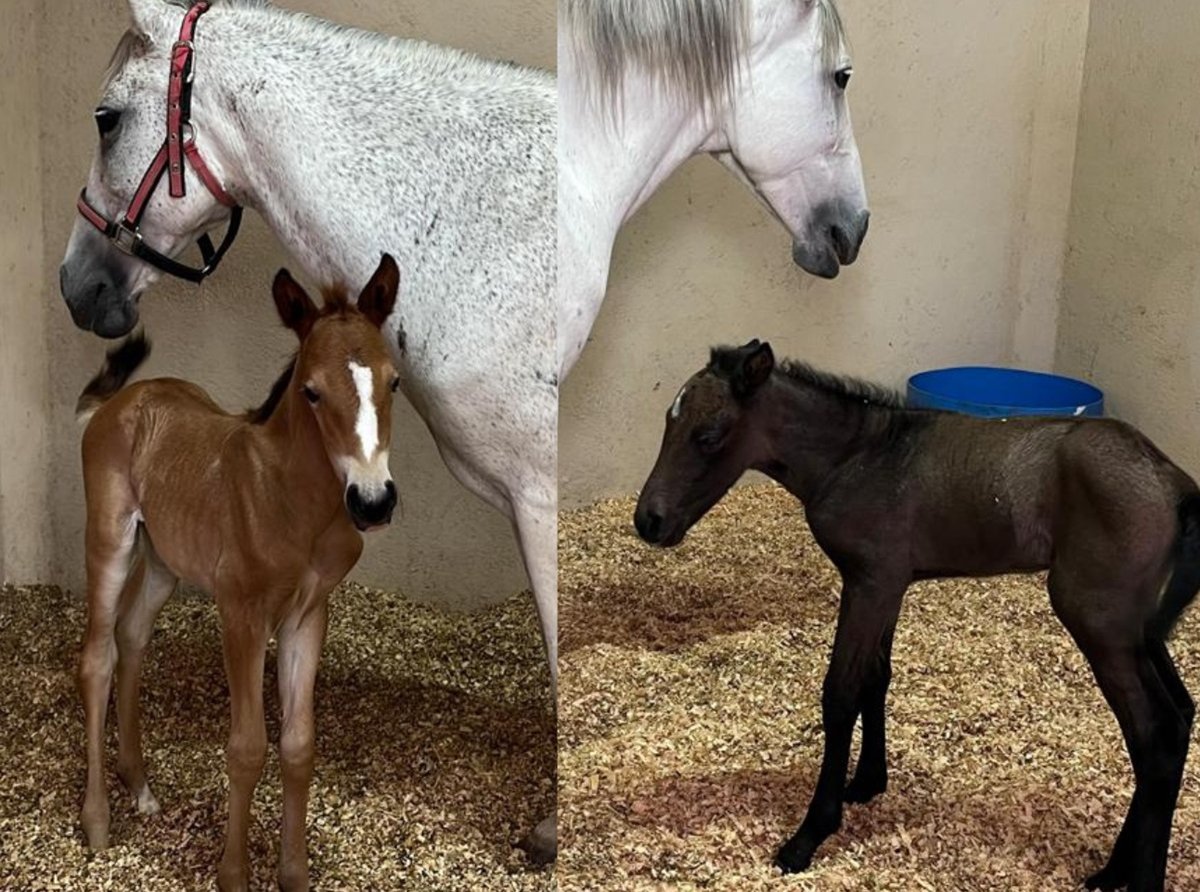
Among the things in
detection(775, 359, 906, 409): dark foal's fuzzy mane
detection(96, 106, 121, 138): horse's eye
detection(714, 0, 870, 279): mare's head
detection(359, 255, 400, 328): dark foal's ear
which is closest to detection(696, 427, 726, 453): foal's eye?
detection(775, 359, 906, 409): dark foal's fuzzy mane

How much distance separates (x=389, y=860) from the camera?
43.8 inches

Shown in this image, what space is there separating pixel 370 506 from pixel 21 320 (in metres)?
0.42

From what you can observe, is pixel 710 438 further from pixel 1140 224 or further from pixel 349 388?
pixel 1140 224

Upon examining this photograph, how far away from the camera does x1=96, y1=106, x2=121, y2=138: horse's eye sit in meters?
0.92

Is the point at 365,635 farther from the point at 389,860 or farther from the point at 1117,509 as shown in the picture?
the point at 1117,509

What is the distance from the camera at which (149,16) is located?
0.91 meters

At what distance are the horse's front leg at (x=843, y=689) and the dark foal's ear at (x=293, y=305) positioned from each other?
0.70 m

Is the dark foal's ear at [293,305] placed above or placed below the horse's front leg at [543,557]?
above

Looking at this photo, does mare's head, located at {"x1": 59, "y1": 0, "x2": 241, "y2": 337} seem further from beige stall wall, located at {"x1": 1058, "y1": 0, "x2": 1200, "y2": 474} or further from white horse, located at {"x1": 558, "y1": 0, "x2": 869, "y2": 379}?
beige stall wall, located at {"x1": 1058, "y1": 0, "x2": 1200, "y2": 474}

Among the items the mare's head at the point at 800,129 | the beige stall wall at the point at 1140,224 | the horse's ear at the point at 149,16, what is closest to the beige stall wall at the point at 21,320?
the horse's ear at the point at 149,16

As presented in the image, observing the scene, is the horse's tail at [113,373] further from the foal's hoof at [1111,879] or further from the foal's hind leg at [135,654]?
the foal's hoof at [1111,879]

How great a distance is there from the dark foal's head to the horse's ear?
0.62 meters

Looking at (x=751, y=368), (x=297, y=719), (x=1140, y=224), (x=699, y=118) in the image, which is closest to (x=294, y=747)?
(x=297, y=719)

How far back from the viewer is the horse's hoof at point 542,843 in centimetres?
117
